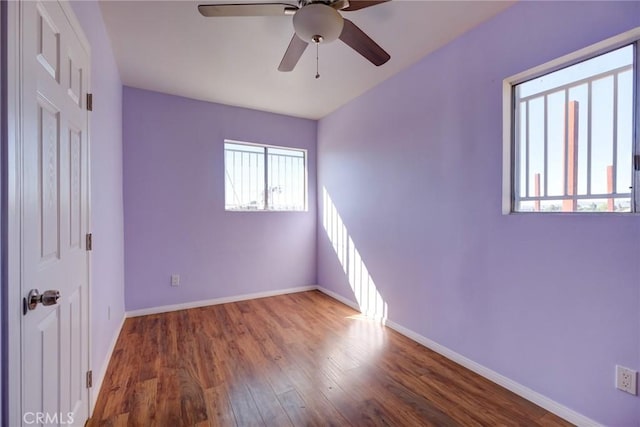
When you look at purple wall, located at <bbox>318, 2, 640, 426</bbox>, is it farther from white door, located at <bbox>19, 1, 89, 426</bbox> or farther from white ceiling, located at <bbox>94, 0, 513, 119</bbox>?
white door, located at <bbox>19, 1, 89, 426</bbox>

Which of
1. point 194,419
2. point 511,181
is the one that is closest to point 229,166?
point 194,419

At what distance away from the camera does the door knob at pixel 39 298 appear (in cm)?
97

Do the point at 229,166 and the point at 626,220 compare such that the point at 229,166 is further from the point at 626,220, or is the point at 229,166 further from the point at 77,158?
the point at 626,220

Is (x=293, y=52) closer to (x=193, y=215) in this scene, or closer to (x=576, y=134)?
(x=576, y=134)

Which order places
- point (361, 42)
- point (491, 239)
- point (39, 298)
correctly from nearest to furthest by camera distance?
point (39, 298), point (361, 42), point (491, 239)

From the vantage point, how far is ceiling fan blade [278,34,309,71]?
185 centimetres

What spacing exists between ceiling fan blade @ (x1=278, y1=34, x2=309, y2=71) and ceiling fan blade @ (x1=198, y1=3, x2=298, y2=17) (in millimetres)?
184

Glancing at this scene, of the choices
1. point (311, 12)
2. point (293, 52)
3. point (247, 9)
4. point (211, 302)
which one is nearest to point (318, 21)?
point (311, 12)

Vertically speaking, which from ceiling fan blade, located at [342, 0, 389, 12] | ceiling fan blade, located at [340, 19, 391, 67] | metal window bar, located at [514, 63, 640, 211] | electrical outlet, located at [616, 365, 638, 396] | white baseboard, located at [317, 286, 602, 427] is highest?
ceiling fan blade, located at [342, 0, 389, 12]

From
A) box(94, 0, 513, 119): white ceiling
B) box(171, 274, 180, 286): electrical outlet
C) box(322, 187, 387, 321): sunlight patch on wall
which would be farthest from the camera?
box(171, 274, 180, 286): electrical outlet

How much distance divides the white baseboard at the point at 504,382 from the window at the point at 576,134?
1.19 meters

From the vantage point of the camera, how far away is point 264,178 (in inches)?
163

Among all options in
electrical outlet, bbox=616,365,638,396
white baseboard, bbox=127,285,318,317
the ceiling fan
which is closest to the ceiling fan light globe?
the ceiling fan

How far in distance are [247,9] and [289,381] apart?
2399mm
